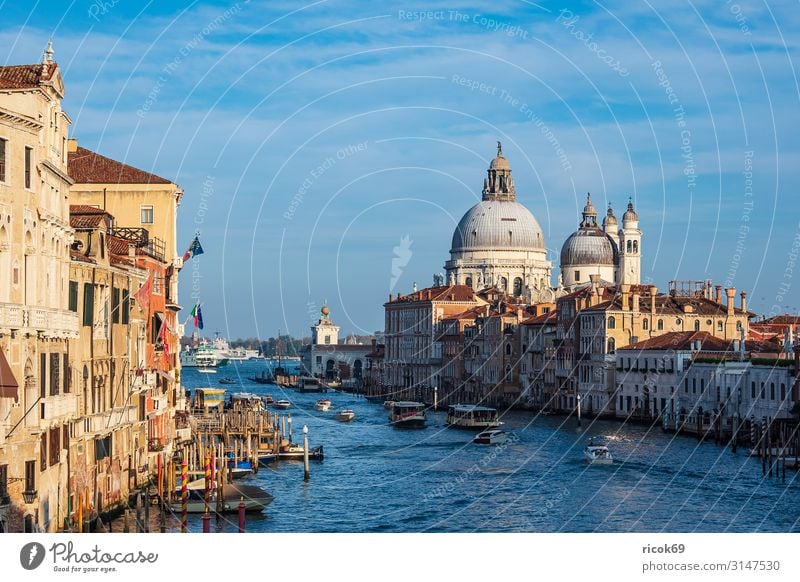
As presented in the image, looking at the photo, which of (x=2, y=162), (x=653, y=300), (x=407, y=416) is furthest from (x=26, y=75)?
(x=653, y=300)

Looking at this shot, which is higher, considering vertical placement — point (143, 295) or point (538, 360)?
point (143, 295)

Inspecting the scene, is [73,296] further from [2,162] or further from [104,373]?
[2,162]

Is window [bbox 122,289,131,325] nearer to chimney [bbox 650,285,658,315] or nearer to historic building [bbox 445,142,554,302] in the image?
chimney [bbox 650,285,658,315]

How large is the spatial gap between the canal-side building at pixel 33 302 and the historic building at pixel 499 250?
8437 cm

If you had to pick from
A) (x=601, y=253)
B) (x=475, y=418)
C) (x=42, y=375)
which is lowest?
(x=475, y=418)

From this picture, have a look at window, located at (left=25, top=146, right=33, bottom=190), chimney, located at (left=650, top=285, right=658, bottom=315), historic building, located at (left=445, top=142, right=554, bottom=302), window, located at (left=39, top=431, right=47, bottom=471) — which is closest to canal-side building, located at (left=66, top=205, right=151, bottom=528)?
window, located at (left=39, top=431, right=47, bottom=471)

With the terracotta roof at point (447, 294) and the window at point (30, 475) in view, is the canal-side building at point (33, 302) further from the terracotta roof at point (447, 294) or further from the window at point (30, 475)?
the terracotta roof at point (447, 294)

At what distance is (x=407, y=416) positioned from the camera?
58031mm

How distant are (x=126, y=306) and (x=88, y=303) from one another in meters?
3.17

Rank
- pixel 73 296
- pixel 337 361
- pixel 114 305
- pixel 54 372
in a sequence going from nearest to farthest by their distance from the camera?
pixel 54 372 → pixel 73 296 → pixel 114 305 → pixel 337 361

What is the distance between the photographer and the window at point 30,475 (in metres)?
18.2

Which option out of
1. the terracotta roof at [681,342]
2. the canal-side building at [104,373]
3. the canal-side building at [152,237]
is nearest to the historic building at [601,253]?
the terracotta roof at [681,342]

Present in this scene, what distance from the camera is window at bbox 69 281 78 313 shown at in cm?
2112
